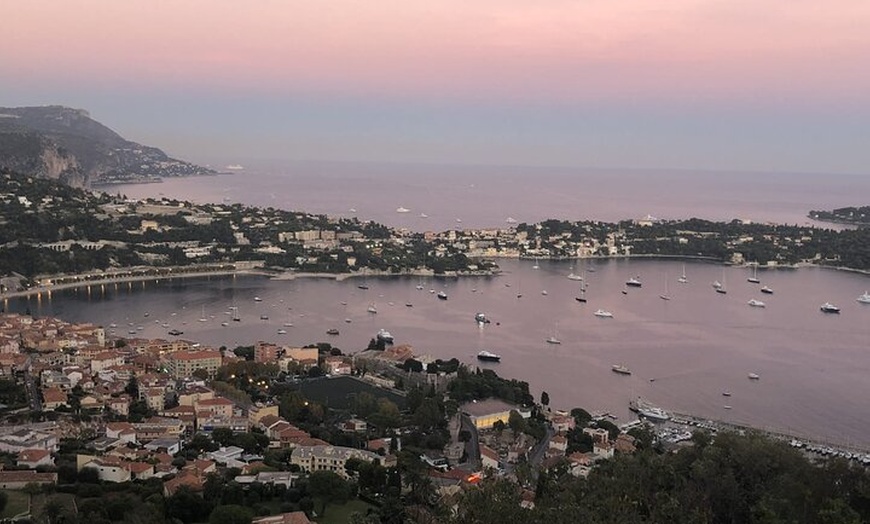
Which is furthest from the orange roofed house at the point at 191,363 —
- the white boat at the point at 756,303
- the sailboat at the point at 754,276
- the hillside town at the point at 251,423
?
the sailboat at the point at 754,276

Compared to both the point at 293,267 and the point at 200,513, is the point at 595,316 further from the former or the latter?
the point at 200,513

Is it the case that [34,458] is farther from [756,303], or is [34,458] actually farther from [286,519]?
[756,303]

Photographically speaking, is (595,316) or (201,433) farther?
(595,316)

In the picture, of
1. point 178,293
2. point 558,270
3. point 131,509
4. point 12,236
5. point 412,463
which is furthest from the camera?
point 558,270

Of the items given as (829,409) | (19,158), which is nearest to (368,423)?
(829,409)

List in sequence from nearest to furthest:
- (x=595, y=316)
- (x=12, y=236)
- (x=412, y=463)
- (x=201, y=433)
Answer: (x=412, y=463)
(x=201, y=433)
(x=595, y=316)
(x=12, y=236)

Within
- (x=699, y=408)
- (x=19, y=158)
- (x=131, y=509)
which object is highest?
(x=19, y=158)

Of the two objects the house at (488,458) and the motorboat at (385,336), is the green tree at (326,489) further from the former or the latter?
the motorboat at (385,336)

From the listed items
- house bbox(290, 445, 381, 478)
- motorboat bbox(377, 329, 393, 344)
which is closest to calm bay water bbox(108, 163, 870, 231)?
motorboat bbox(377, 329, 393, 344)
